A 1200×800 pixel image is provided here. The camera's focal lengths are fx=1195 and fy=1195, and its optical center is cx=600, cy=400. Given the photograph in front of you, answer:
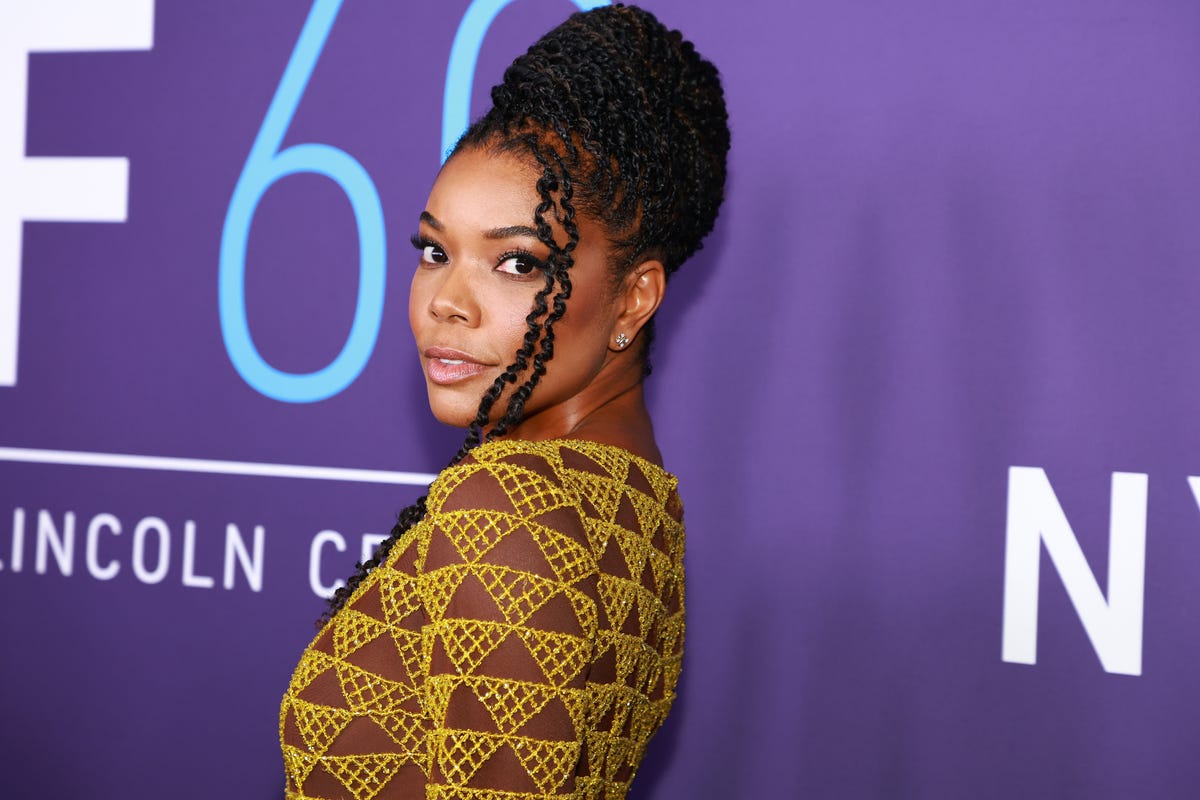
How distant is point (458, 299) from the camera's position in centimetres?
128

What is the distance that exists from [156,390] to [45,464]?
→ 34 cm

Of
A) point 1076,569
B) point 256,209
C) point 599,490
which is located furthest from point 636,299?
point 256,209

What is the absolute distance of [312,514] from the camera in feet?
8.18

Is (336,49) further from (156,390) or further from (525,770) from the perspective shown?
(525,770)

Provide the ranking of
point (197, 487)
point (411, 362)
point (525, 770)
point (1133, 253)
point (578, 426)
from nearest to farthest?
point (525, 770) → point (578, 426) → point (1133, 253) → point (411, 362) → point (197, 487)

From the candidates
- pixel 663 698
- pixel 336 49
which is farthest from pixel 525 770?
pixel 336 49

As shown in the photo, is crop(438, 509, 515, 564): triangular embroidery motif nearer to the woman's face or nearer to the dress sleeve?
the dress sleeve

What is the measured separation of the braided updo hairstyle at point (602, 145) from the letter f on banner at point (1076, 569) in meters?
0.88

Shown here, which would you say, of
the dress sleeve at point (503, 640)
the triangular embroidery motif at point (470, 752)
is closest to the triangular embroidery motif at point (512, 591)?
the dress sleeve at point (503, 640)

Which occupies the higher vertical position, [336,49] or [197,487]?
[336,49]

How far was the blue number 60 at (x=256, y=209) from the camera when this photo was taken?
2441 millimetres

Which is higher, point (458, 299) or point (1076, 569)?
point (458, 299)

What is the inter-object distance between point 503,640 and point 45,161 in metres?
2.14

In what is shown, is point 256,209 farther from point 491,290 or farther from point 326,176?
point 491,290
